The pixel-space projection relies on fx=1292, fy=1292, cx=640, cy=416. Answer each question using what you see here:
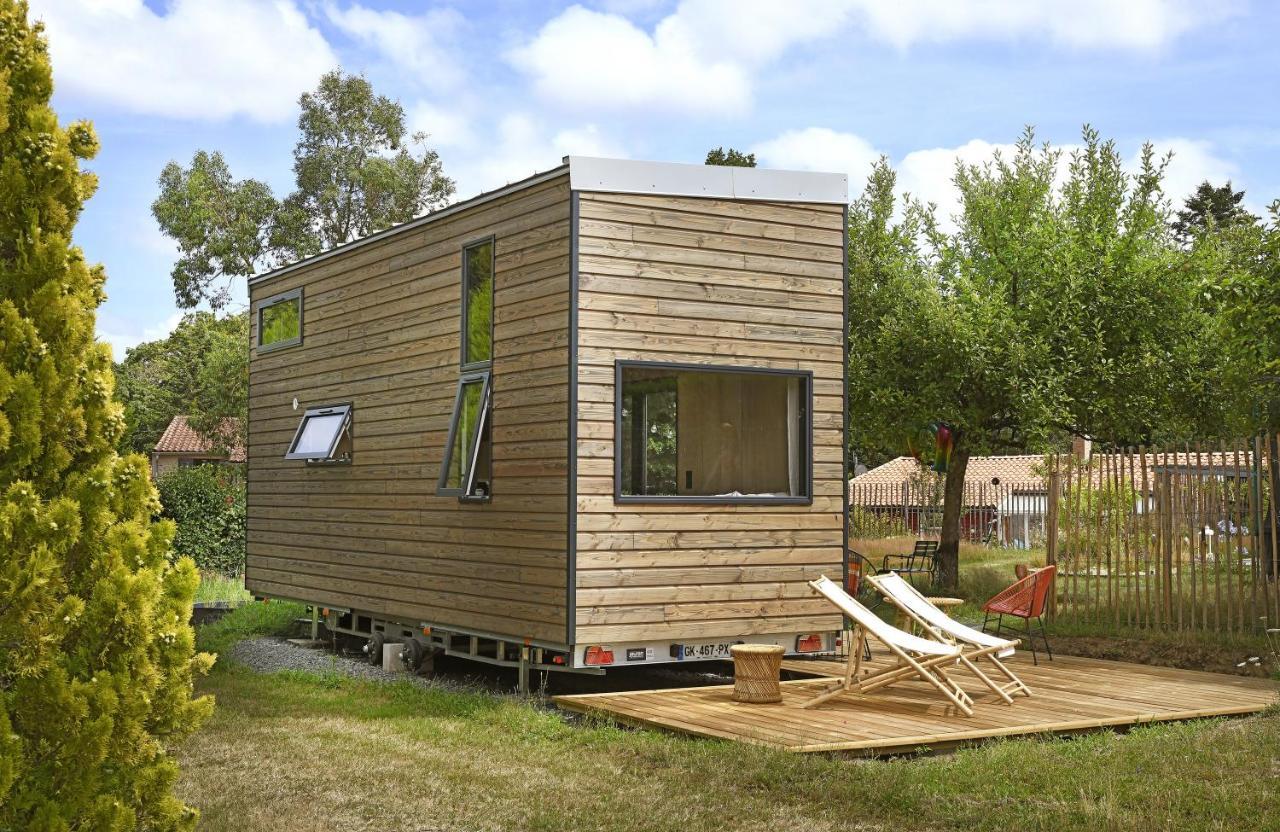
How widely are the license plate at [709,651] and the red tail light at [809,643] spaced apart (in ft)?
1.85

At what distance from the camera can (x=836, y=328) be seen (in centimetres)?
938

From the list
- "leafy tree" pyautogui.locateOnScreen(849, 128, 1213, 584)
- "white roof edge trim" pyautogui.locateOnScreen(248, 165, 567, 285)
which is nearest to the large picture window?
"white roof edge trim" pyautogui.locateOnScreen(248, 165, 567, 285)

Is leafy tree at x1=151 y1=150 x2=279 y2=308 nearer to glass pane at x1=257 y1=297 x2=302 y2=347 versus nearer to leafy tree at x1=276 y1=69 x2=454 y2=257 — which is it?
leafy tree at x1=276 y1=69 x2=454 y2=257

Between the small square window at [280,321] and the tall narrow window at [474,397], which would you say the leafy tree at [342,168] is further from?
the tall narrow window at [474,397]

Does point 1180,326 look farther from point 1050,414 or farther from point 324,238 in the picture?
point 324,238

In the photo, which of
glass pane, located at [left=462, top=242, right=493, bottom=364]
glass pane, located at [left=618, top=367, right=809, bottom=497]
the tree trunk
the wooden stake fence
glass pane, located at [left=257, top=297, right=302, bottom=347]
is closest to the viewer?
glass pane, located at [left=618, top=367, right=809, bottom=497]

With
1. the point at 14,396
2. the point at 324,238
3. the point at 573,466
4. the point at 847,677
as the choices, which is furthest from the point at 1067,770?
the point at 324,238

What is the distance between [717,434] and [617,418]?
1.04 meters

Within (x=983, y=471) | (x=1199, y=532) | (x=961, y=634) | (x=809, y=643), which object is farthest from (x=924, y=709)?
(x=983, y=471)

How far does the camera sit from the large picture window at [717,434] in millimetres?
8891

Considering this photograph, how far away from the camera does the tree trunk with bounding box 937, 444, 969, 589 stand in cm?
1706

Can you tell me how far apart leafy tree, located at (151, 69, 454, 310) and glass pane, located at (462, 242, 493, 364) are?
23541 mm

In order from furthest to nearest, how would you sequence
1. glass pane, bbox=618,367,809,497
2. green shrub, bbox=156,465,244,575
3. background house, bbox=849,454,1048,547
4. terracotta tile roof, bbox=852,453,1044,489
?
terracotta tile roof, bbox=852,453,1044,489 < background house, bbox=849,454,1048,547 < green shrub, bbox=156,465,244,575 < glass pane, bbox=618,367,809,497

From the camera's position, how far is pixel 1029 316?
15.8 m
